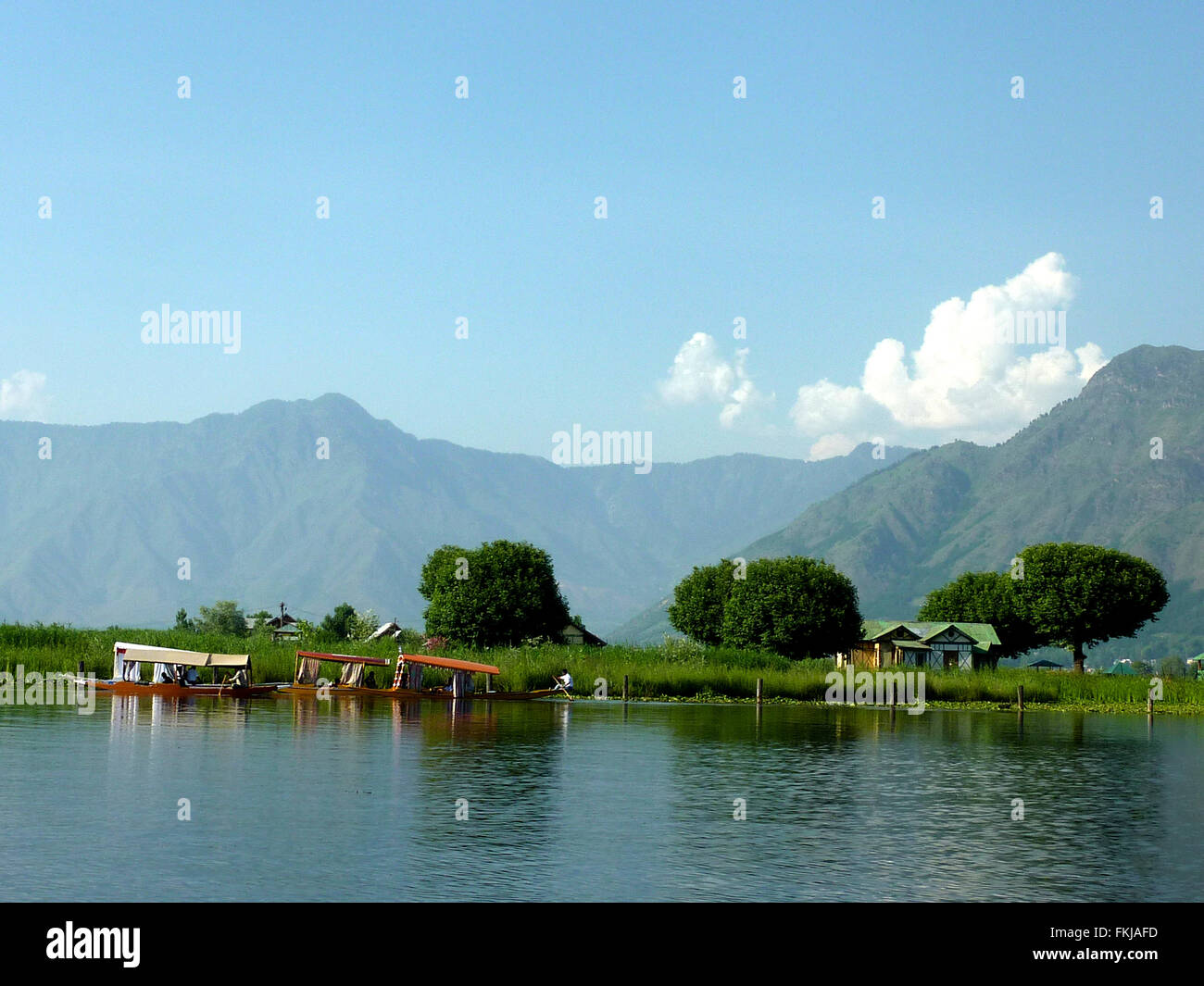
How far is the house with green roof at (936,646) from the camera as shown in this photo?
538 feet

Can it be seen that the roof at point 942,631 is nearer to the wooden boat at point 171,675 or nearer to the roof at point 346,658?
the roof at point 346,658

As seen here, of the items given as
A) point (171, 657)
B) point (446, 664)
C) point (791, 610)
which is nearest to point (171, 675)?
point (171, 657)

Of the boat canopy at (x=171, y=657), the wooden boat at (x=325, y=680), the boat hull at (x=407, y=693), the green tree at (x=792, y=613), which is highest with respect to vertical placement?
the green tree at (x=792, y=613)

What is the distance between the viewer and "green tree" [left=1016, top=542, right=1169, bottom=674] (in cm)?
15825

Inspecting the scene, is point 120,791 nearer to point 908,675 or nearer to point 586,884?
point 586,884

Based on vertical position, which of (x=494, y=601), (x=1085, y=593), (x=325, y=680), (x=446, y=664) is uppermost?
(x=1085, y=593)

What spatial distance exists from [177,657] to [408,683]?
15431 millimetres

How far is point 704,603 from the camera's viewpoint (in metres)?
159

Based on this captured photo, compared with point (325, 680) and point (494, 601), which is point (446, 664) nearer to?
point (325, 680)

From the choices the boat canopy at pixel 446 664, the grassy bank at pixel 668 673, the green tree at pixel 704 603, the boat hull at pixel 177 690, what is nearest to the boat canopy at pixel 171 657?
the boat hull at pixel 177 690

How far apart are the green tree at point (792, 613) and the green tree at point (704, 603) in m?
9.10

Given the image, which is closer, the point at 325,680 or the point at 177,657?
the point at 177,657
